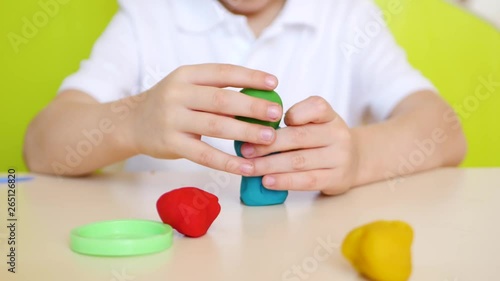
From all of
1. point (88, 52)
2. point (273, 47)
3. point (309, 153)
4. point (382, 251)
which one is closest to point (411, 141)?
point (309, 153)

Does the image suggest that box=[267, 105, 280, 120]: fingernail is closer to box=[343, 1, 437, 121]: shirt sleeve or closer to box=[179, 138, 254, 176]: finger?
box=[179, 138, 254, 176]: finger

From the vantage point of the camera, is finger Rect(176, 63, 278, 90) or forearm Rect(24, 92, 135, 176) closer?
finger Rect(176, 63, 278, 90)

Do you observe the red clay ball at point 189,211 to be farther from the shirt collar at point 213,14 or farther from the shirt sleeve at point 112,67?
the shirt collar at point 213,14

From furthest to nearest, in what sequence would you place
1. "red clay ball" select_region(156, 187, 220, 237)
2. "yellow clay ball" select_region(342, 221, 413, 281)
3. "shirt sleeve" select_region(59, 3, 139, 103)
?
1. "shirt sleeve" select_region(59, 3, 139, 103)
2. "red clay ball" select_region(156, 187, 220, 237)
3. "yellow clay ball" select_region(342, 221, 413, 281)

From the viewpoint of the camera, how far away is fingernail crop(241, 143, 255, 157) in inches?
23.5

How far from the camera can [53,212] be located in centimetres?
58

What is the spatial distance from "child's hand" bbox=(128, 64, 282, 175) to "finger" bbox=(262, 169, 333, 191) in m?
0.03

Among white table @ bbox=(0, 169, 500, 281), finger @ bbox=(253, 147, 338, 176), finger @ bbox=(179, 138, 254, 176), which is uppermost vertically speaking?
finger @ bbox=(179, 138, 254, 176)

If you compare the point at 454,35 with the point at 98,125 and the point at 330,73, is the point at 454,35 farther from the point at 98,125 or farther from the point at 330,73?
the point at 98,125

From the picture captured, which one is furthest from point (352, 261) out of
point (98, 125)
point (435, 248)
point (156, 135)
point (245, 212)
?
point (98, 125)

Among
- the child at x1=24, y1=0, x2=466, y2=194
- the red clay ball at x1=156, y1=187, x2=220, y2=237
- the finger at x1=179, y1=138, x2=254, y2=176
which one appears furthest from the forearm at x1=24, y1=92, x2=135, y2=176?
the red clay ball at x1=156, y1=187, x2=220, y2=237

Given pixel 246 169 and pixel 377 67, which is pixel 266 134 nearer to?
pixel 246 169

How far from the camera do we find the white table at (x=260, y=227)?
0.39m

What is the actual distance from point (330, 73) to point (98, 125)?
0.48 m
